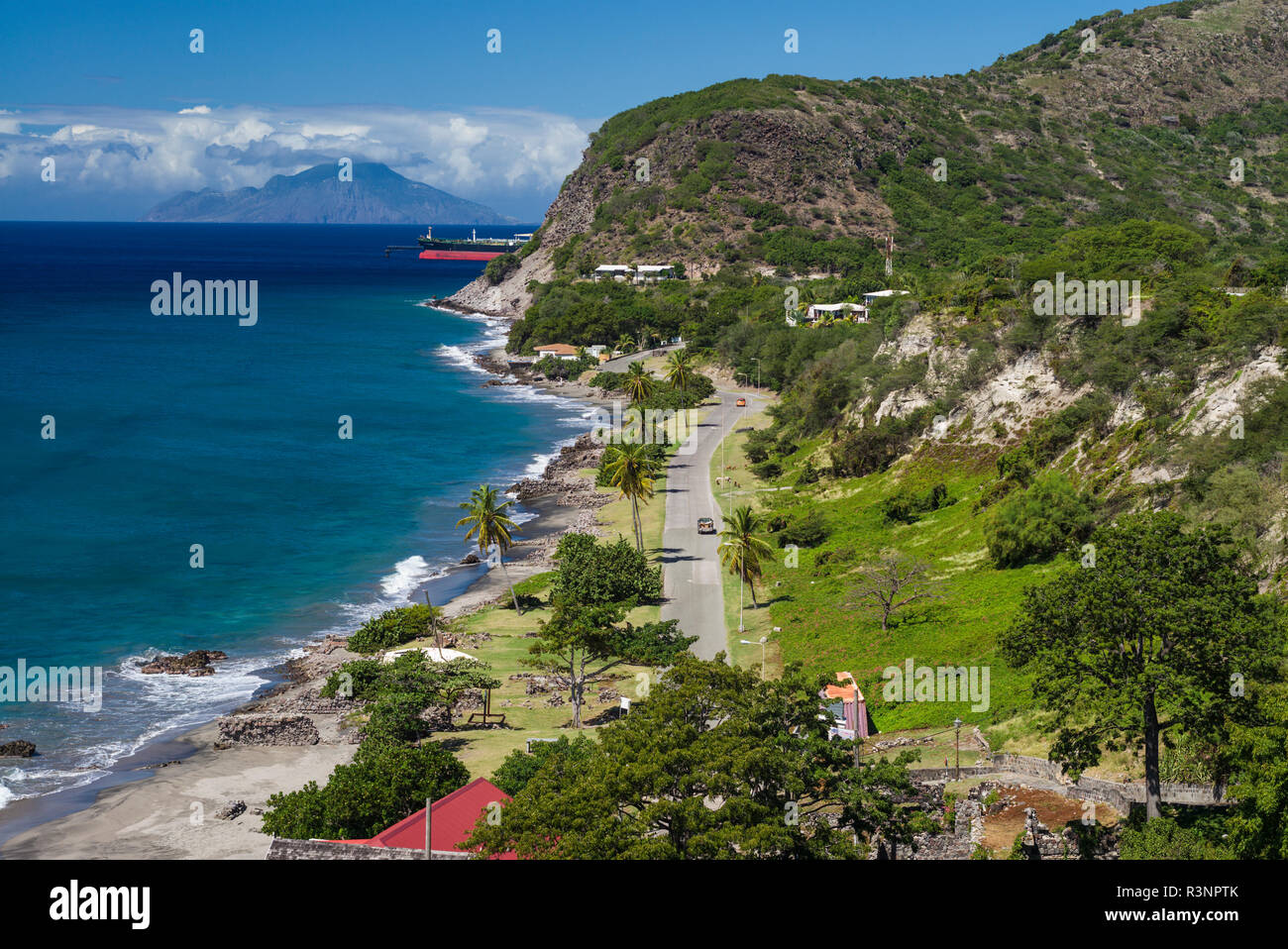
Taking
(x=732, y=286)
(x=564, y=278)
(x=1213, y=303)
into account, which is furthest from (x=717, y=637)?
(x=564, y=278)

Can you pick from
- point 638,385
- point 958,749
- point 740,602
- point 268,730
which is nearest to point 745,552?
point 740,602

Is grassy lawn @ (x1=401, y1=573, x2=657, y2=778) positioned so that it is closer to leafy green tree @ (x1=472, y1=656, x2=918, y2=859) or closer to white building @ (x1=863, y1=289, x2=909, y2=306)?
leafy green tree @ (x1=472, y1=656, x2=918, y2=859)

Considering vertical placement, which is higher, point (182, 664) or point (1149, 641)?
point (1149, 641)

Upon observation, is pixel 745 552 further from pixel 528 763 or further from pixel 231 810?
pixel 231 810

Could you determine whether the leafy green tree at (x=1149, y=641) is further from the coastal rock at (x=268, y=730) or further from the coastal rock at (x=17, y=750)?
the coastal rock at (x=17, y=750)

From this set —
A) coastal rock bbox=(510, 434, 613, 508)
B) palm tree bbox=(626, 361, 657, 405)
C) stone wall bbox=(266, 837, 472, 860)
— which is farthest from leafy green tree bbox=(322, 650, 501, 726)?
palm tree bbox=(626, 361, 657, 405)

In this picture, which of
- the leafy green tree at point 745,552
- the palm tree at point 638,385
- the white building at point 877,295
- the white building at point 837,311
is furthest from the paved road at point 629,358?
the leafy green tree at point 745,552
